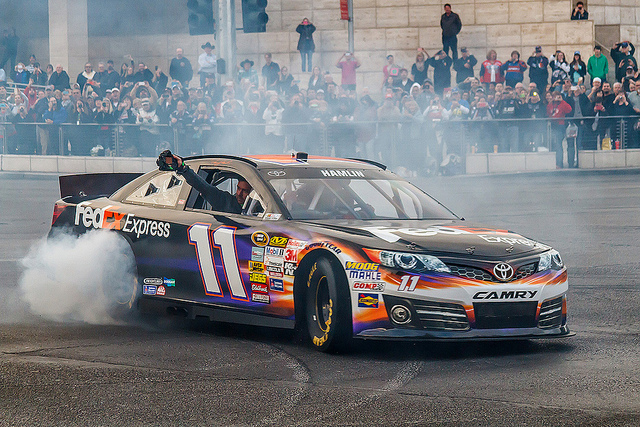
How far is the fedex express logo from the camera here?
781 centimetres

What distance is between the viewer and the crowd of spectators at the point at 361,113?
22.2m

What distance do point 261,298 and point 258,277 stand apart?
14 centimetres

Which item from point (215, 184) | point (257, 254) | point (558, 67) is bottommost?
point (257, 254)

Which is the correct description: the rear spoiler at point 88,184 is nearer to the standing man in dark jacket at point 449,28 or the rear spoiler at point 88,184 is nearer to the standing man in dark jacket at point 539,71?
the standing man in dark jacket at point 539,71

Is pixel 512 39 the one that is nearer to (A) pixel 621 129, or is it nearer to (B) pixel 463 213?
(A) pixel 621 129

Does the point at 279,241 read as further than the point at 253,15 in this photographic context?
No

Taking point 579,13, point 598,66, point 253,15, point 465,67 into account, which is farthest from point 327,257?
point 579,13

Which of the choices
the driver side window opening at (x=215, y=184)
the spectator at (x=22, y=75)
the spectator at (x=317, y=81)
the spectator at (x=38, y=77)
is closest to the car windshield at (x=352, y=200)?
the driver side window opening at (x=215, y=184)

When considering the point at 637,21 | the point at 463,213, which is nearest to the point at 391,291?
the point at 463,213

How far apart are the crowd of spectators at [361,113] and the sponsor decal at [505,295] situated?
15.4 metres

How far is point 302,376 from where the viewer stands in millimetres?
5812

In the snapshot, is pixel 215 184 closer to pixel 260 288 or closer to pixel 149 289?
pixel 149 289

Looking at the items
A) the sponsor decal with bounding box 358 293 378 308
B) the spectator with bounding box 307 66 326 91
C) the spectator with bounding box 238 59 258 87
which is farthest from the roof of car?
the spectator with bounding box 238 59 258 87

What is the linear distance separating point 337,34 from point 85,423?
2693 cm
